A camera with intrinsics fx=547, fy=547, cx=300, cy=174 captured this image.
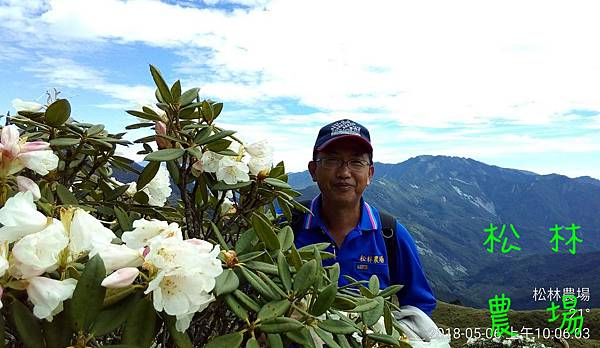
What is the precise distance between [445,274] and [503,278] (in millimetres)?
16190

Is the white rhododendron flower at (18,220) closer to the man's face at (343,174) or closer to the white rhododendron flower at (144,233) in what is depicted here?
the white rhododendron flower at (144,233)

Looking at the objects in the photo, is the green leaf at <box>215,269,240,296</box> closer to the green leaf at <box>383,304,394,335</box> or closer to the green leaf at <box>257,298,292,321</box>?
the green leaf at <box>257,298,292,321</box>

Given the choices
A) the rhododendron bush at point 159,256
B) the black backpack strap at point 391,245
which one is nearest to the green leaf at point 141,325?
the rhododendron bush at point 159,256

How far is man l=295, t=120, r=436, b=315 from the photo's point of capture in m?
2.55

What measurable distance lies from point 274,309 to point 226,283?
124 millimetres

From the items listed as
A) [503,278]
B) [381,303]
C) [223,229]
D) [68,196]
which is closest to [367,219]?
[223,229]

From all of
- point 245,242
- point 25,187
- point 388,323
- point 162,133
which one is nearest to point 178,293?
point 245,242

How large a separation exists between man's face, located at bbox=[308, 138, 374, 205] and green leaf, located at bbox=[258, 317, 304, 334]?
4.76 feet

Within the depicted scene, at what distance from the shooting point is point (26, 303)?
0.99m

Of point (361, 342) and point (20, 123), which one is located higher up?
point (20, 123)

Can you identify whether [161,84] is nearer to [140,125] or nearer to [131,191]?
[140,125]

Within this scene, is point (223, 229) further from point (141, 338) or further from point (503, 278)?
point (503, 278)

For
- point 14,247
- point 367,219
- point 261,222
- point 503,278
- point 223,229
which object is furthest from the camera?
point 503,278

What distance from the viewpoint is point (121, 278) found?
0.93 meters
